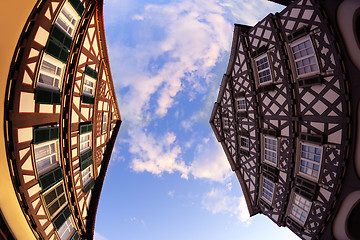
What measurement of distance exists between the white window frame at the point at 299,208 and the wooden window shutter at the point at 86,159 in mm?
17213

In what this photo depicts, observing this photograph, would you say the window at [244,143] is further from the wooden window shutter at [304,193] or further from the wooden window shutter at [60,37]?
the wooden window shutter at [60,37]

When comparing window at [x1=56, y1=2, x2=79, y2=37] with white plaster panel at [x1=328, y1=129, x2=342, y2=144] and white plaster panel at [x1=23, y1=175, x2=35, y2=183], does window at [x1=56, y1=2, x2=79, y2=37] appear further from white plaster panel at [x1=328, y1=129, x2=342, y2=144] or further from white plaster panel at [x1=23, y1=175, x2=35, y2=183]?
Answer: white plaster panel at [x1=328, y1=129, x2=342, y2=144]

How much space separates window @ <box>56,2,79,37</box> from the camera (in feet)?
26.6

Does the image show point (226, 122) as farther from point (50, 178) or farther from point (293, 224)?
point (50, 178)

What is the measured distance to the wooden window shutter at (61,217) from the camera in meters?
8.55

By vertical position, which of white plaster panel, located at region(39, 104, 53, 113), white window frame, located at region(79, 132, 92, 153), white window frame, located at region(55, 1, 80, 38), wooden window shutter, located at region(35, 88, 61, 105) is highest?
white window frame, located at region(55, 1, 80, 38)

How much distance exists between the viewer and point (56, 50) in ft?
25.7

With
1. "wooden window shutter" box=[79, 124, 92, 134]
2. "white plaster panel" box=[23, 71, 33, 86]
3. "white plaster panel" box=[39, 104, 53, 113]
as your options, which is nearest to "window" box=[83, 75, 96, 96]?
"wooden window shutter" box=[79, 124, 92, 134]

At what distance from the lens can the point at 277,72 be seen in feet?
36.6

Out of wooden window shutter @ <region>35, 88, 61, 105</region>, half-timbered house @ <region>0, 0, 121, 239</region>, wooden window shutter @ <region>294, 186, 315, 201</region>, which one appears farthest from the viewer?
wooden window shutter @ <region>294, 186, 315, 201</region>

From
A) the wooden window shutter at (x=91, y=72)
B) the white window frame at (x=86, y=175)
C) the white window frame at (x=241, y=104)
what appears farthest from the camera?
the white window frame at (x=241, y=104)

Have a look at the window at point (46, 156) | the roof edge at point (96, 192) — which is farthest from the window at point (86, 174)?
the window at point (46, 156)

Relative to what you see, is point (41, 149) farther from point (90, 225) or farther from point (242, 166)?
point (242, 166)

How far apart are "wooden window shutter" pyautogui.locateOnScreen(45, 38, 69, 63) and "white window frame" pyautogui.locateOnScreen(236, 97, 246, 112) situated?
15.6 m
